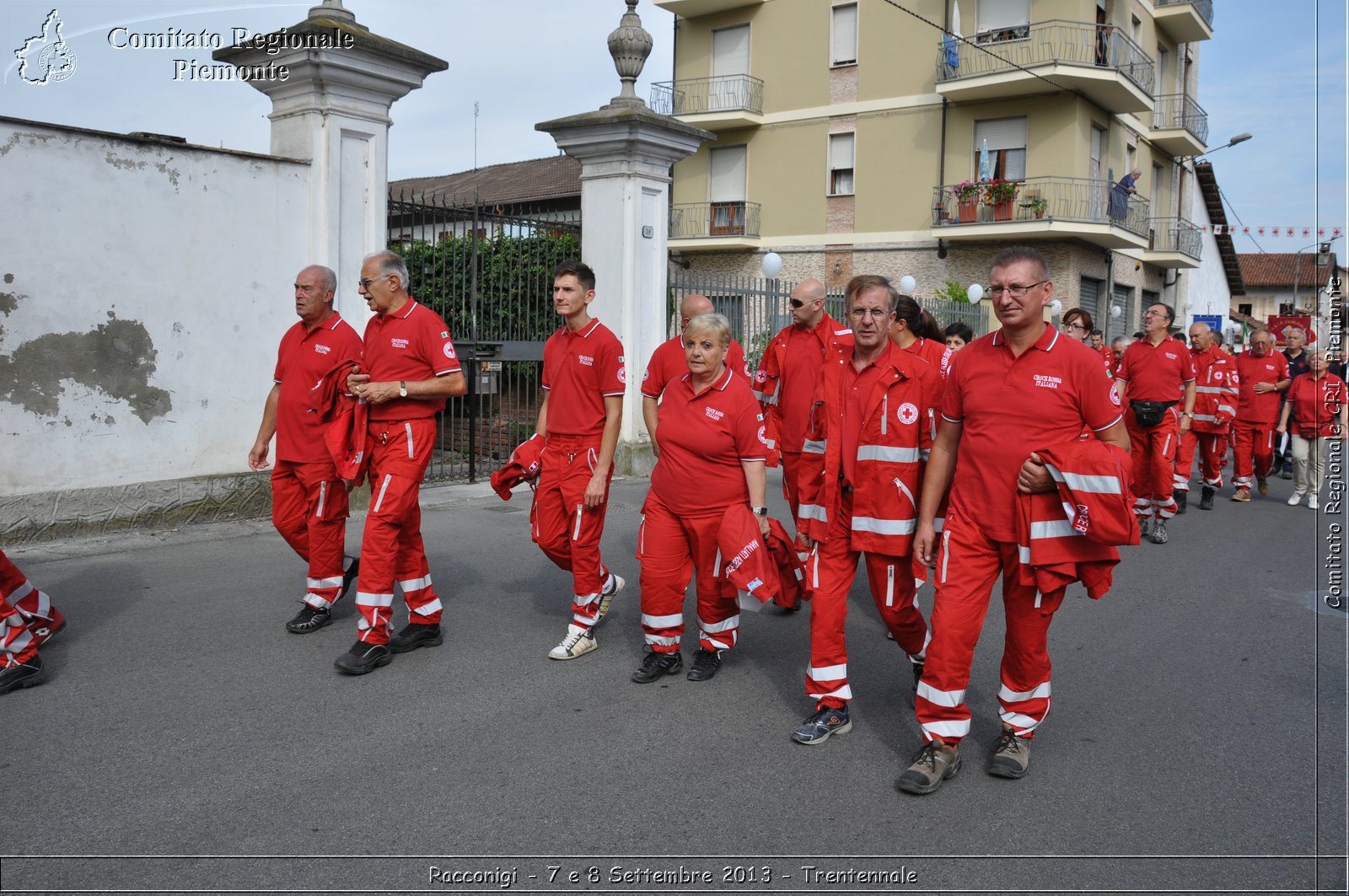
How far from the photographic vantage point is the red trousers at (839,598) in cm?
453

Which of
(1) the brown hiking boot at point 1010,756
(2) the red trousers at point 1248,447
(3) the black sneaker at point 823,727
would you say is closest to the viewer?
(1) the brown hiking boot at point 1010,756

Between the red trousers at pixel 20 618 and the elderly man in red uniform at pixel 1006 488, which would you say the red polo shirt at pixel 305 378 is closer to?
the red trousers at pixel 20 618

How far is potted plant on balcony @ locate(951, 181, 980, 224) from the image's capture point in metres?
26.5

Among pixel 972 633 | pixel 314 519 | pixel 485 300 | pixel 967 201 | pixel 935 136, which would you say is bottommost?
pixel 972 633

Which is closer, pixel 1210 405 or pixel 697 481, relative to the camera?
pixel 697 481

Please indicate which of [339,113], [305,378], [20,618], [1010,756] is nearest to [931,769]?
→ [1010,756]

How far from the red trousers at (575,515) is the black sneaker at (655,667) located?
53cm

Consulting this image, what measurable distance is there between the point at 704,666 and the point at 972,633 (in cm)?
169

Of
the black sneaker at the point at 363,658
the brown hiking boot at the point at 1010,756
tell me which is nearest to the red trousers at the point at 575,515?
the black sneaker at the point at 363,658

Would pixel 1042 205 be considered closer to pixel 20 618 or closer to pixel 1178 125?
pixel 1178 125

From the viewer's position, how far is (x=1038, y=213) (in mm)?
25703

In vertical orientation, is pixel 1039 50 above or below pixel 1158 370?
above

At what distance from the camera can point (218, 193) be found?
8734 millimetres

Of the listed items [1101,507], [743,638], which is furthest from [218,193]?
[1101,507]
